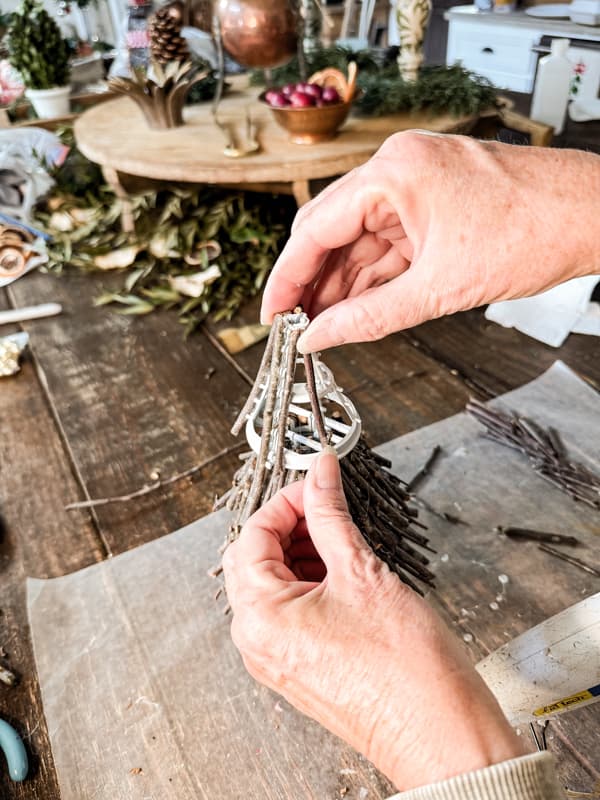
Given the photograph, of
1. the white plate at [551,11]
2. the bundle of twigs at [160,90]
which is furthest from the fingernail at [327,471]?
the white plate at [551,11]

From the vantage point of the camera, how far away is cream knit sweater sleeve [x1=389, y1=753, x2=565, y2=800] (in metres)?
0.41

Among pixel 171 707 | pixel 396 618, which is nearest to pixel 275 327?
pixel 396 618

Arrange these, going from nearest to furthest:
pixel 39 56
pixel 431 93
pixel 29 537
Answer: pixel 29 537 → pixel 431 93 → pixel 39 56

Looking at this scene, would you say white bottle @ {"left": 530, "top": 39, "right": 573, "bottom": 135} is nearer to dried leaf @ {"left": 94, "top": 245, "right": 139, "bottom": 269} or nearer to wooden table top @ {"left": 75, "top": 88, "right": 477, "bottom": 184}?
wooden table top @ {"left": 75, "top": 88, "right": 477, "bottom": 184}

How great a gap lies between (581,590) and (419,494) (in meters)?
0.26

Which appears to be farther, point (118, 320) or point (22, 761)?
point (118, 320)

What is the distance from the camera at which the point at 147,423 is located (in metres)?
1.12

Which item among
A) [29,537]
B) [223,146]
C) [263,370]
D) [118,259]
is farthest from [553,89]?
[29,537]

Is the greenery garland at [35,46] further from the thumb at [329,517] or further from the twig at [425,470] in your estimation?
the thumb at [329,517]

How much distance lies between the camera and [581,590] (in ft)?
2.58

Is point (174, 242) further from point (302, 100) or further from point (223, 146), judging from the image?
point (302, 100)

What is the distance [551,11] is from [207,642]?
401 centimetres

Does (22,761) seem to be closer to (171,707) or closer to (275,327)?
A: (171,707)

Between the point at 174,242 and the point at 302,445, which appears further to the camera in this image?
the point at 174,242
